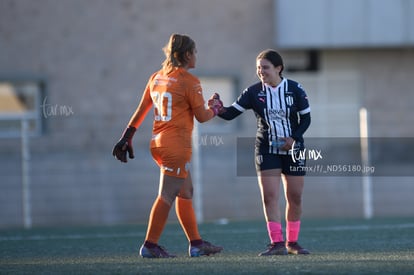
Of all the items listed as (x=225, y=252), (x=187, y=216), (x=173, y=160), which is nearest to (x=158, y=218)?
(x=187, y=216)

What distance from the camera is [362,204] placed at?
1586 centimetres

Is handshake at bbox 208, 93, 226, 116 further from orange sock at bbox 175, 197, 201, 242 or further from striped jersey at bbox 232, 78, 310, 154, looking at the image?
orange sock at bbox 175, 197, 201, 242

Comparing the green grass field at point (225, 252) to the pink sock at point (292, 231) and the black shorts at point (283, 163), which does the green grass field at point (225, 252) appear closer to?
the pink sock at point (292, 231)

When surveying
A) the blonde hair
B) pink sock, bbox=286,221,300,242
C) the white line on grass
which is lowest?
the white line on grass

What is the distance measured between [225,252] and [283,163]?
0.90m

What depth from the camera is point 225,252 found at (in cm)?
736

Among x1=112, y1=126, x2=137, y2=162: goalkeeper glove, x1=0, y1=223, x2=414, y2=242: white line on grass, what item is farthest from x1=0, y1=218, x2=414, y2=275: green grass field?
x1=112, y1=126, x2=137, y2=162: goalkeeper glove

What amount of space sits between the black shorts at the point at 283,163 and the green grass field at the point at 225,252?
672 millimetres

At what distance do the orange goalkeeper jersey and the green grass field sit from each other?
0.92 meters

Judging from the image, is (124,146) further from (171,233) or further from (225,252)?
(171,233)

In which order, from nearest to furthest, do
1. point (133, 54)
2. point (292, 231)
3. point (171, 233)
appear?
point (292, 231)
point (171, 233)
point (133, 54)

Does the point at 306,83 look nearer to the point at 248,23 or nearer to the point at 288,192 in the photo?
the point at 248,23

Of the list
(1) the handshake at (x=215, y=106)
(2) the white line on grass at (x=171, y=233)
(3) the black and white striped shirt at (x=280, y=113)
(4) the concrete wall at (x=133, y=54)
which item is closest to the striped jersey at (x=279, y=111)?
(3) the black and white striped shirt at (x=280, y=113)

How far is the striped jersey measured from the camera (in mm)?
7098
